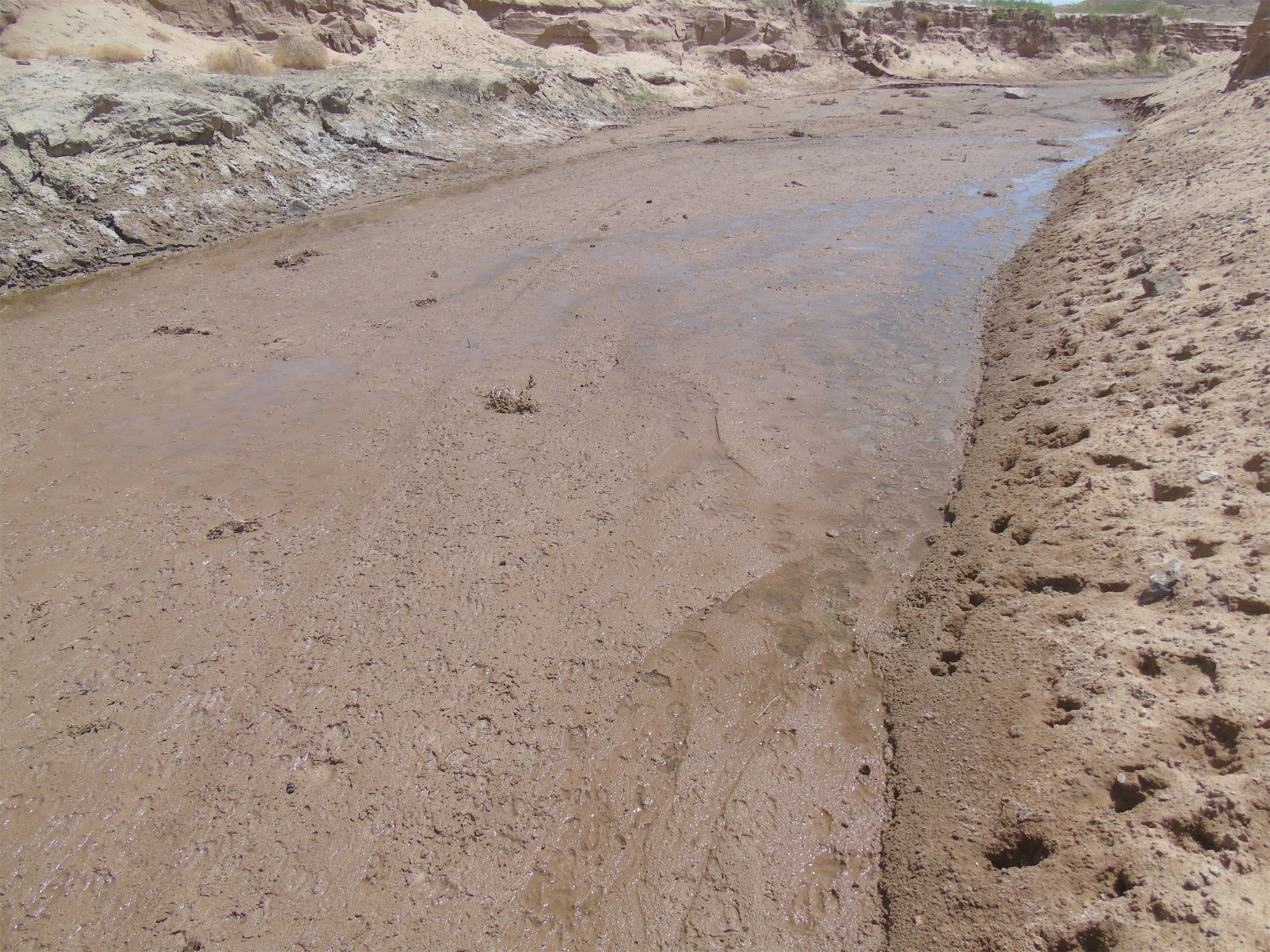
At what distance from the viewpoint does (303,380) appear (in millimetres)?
5352

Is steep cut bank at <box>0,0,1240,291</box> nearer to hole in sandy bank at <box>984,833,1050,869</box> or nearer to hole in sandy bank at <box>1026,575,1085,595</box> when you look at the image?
hole in sandy bank at <box>1026,575,1085,595</box>

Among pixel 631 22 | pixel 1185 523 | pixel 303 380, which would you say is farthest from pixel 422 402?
pixel 631 22

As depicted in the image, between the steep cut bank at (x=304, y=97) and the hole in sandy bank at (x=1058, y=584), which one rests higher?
the steep cut bank at (x=304, y=97)

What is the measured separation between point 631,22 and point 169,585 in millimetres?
18793

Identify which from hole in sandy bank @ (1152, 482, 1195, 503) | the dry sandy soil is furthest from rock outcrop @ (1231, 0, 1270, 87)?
hole in sandy bank @ (1152, 482, 1195, 503)

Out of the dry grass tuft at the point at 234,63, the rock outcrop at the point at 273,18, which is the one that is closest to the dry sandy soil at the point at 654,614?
the dry grass tuft at the point at 234,63

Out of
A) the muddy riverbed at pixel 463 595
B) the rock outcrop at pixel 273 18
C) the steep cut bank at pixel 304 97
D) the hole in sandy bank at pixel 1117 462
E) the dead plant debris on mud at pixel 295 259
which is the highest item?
the rock outcrop at pixel 273 18

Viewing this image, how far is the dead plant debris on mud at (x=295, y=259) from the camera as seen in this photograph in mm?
7543

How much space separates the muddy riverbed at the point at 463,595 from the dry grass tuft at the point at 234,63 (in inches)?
225

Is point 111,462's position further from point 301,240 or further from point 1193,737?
point 1193,737

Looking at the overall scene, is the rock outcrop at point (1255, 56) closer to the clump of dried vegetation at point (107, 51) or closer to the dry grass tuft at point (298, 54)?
the dry grass tuft at point (298, 54)

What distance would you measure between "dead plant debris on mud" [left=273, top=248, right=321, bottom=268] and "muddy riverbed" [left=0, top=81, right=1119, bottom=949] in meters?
0.19

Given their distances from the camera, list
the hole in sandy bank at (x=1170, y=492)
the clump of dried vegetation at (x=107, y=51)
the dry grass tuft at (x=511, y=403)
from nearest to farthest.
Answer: the hole in sandy bank at (x=1170, y=492)
the dry grass tuft at (x=511, y=403)
the clump of dried vegetation at (x=107, y=51)

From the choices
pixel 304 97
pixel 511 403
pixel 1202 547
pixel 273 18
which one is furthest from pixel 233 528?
pixel 273 18
